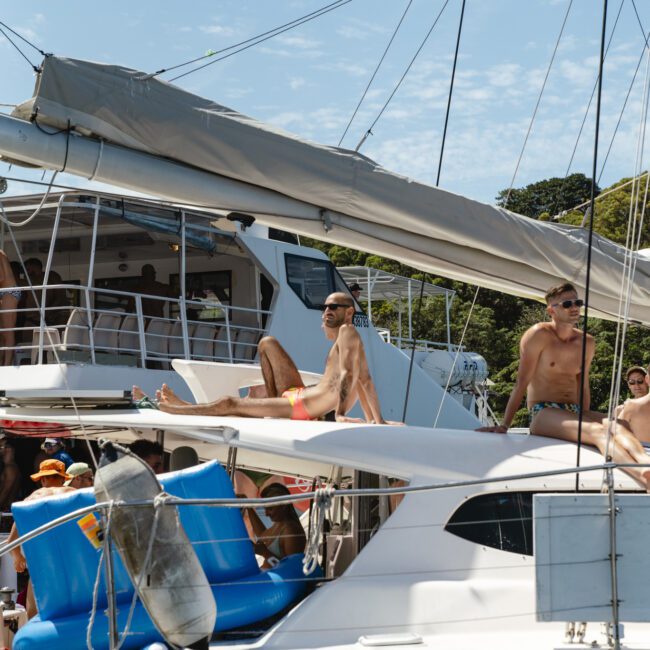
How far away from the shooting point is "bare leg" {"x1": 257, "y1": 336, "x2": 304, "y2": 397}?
702cm

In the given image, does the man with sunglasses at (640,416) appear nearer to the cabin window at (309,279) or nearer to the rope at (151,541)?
the rope at (151,541)

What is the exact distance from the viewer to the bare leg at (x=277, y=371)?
7020mm

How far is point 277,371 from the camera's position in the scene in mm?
7039

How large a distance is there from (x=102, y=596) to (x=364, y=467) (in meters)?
1.40

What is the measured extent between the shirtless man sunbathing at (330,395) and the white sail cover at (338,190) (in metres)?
0.59

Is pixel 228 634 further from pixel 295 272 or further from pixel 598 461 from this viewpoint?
pixel 295 272

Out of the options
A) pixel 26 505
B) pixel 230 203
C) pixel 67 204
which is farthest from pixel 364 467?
pixel 67 204

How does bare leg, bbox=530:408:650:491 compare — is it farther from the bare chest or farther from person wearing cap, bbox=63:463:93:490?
person wearing cap, bbox=63:463:93:490

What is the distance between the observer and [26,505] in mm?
4504

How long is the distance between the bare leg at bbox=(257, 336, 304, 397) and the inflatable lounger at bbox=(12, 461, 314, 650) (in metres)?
2.08

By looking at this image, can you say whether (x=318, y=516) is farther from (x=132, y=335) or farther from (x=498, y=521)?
(x=132, y=335)

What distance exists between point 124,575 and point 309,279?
799cm

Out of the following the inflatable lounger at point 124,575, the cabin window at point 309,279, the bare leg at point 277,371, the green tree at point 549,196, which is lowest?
the inflatable lounger at point 124,575

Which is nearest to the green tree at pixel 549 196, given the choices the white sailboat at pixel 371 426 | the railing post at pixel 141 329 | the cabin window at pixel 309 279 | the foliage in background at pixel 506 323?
the foliage in background at pixel 506 323
